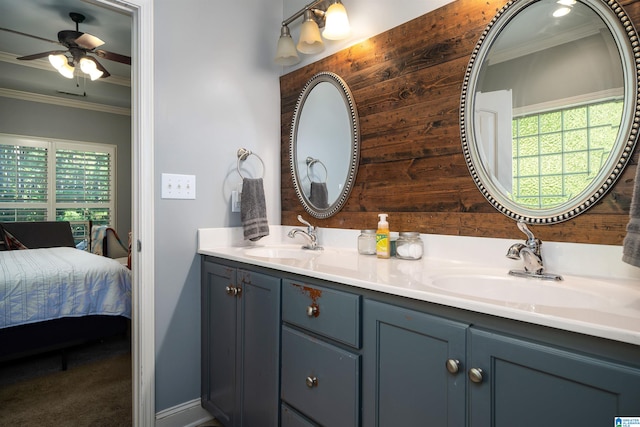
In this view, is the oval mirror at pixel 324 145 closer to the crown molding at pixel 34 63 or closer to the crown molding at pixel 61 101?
the crown molding at pixel 34 63

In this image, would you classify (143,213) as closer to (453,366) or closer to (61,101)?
(453,366)

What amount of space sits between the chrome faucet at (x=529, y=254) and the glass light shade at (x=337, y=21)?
1178 mm

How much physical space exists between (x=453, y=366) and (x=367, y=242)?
807mm

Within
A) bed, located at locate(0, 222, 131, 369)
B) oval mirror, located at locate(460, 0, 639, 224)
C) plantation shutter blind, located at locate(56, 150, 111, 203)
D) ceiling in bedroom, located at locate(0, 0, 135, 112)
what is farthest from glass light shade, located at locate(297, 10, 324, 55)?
plantation shutter blind, located at locate(56, 150, 111, 203)

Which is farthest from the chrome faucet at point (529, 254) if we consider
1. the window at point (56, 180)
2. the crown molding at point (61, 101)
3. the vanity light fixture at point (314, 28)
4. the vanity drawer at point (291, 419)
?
the crown molding at point (61, 101)

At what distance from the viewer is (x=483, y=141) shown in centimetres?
130

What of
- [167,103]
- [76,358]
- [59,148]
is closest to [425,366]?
[167,103]

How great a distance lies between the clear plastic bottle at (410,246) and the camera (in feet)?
4.68

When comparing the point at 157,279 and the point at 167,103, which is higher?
the point at 167,103

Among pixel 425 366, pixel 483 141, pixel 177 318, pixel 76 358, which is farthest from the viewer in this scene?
pixel 76 358

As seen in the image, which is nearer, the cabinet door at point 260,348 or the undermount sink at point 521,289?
the undermount sink at point 521,289

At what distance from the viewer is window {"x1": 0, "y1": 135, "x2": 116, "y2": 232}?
173 inches

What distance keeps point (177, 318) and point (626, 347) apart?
5.65ft

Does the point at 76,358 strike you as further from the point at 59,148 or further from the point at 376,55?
the point at 59,148
